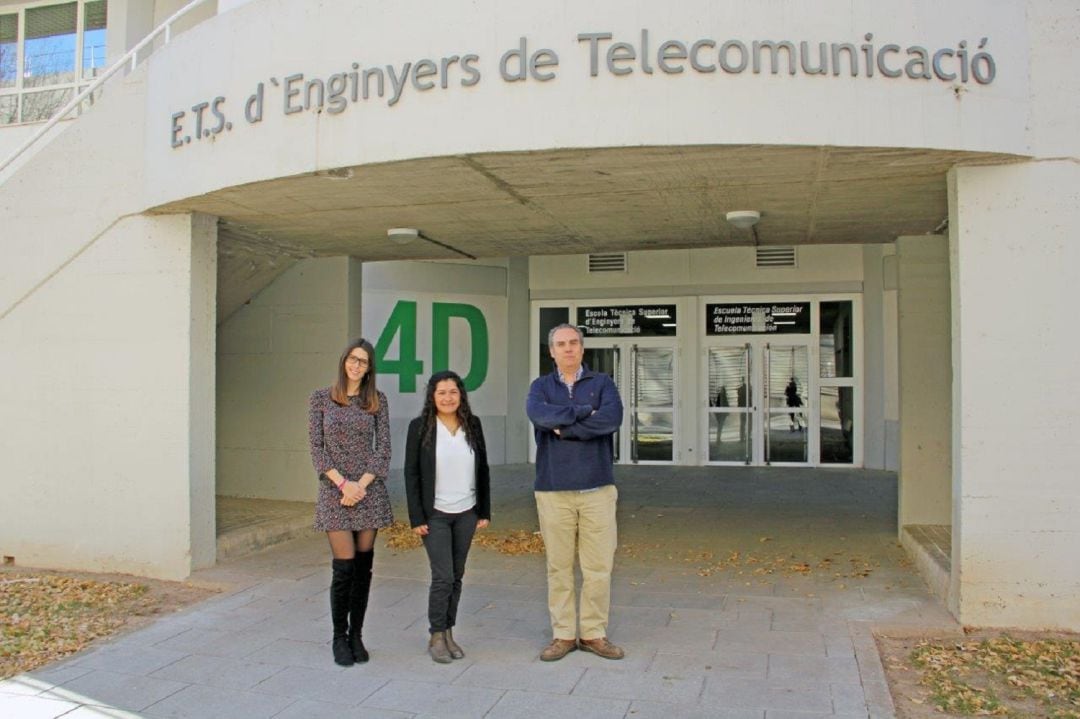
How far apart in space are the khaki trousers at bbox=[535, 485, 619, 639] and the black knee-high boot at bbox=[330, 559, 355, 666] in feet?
3.72

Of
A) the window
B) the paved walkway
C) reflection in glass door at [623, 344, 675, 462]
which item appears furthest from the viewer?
reflection in glass door at [623, 344, 675, 462]

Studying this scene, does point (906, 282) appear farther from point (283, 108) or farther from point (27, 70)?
point (27, 70)

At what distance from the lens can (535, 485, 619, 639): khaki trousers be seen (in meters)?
4.89

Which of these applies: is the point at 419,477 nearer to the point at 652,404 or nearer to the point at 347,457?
the point at 347,457

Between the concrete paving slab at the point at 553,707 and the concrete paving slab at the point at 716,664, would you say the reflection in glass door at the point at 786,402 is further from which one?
the concrete paving slab at the point at 553,707

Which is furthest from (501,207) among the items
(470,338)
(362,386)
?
(470,338)

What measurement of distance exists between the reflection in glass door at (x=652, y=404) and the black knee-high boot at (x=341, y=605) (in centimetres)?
1059

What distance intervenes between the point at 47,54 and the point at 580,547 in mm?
13598

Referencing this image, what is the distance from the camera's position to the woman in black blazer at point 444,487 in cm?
488

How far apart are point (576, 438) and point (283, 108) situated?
325cm

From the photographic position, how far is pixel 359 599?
4.94 m

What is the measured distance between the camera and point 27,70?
46.1ft

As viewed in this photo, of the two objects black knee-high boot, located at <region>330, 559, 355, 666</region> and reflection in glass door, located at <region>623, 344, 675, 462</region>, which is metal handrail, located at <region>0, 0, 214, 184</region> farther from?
reflection in glass door, located at <region>623, 344, 675, 462</region>

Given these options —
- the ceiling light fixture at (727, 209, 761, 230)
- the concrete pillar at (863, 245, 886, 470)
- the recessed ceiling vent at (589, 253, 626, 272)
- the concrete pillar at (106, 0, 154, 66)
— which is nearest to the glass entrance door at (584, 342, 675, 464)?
the recessed ceiling vent at (589, 253, 626, 272)
